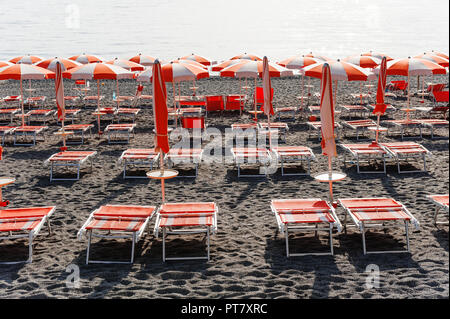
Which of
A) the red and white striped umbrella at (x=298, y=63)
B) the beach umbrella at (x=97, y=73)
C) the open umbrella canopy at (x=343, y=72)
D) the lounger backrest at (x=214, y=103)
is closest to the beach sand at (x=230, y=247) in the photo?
the open umbrella canopy at (x=343, y=72)

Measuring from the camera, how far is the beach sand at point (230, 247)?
5078 millimetres

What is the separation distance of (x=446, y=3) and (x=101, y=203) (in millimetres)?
6961

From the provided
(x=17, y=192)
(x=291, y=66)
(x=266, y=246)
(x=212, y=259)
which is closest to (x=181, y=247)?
(x=212, y=259)

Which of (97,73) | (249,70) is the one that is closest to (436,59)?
(249,70)

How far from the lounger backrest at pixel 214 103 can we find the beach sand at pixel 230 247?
24.6ft

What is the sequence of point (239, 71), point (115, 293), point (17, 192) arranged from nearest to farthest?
point (115, 293)
point (17, 192)
point (239, 71)

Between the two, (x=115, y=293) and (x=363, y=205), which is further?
(x=363, y=205)

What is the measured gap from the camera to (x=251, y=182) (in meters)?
9.16

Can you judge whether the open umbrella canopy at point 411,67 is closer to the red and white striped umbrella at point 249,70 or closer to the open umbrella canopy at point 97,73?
the red and white striped umbrella at point 249,70

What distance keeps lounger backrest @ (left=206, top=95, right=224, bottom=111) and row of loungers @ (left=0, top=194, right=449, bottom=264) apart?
11424 millimetres

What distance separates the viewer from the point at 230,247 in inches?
246

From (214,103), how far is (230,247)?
1194cm

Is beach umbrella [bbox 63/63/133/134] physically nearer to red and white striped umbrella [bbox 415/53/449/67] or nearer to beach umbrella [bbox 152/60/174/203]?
beach umbrella [bbox 152/60/174/203]
